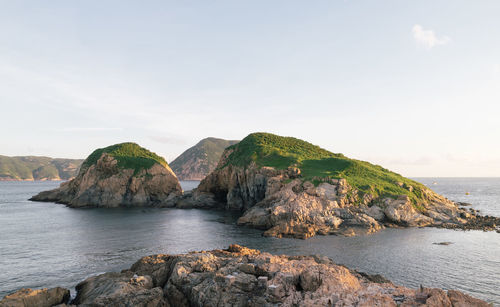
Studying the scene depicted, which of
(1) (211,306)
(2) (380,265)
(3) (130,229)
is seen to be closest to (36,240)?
(3) (130,229)

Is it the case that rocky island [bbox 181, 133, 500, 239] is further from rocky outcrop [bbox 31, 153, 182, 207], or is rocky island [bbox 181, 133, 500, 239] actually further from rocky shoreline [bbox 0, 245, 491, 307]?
rocky outcrop [bbox 31, 153, 182, 207]

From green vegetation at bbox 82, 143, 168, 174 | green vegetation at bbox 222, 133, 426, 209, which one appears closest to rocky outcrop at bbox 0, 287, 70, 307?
Result: green vegetation at bbox 222, 133, 426, 209

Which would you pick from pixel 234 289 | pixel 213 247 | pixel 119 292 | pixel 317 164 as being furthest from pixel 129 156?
pixel 234 289

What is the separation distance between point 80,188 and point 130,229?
60.2 meters

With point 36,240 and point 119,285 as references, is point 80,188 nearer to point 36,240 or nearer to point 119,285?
point 36,240

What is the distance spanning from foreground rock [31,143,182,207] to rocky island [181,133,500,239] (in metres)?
30.9

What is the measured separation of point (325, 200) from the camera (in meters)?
56.5

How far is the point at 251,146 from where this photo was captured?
88750mm

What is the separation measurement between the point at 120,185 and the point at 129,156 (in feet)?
57.0

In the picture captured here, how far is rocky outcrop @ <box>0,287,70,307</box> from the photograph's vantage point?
19.2 meters

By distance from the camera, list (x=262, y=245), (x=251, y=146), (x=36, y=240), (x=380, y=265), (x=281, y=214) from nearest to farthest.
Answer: (x=380, y=265)
(x=262, y=245)
(x=36, y=240)
(x=281, y=214)
(x=251, y=146)

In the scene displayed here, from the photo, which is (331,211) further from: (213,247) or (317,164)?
(213,247)

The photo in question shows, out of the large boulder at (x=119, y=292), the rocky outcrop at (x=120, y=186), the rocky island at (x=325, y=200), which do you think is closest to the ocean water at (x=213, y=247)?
the rocky island at (x=325, y=200)

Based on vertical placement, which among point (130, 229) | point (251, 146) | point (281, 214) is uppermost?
point (251, 146)
